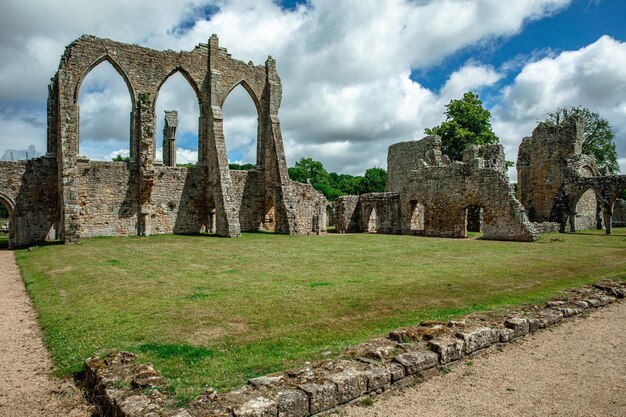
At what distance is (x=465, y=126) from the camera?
38.5m

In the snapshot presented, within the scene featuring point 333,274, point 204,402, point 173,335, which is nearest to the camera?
point 204,402

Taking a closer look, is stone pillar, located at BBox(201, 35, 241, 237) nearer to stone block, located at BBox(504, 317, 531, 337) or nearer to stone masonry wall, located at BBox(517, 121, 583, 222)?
stone block, located at BBox(504, 317, 531, 337)

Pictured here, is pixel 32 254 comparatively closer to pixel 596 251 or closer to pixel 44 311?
pixel 44 311

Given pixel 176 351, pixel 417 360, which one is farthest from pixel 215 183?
pixel 417 360

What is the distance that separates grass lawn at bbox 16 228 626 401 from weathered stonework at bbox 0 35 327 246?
18.2 ft

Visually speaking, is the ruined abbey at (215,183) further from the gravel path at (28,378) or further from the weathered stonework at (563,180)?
the gravel path at (28,378)

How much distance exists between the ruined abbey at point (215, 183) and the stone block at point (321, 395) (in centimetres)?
1614

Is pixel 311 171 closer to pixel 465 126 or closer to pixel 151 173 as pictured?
pixel 465 126

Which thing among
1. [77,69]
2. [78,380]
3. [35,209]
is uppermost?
[77,69]

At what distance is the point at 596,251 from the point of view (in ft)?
47.0

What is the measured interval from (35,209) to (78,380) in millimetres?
17207

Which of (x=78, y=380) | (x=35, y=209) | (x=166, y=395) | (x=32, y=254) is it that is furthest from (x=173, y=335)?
(x=35, y=209)

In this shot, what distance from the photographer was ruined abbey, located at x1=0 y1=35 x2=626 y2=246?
1853 centimetres

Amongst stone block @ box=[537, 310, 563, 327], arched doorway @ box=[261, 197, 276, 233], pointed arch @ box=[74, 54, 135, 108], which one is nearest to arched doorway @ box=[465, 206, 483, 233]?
arched doorway @ box=[261, 197, 276, 233]
